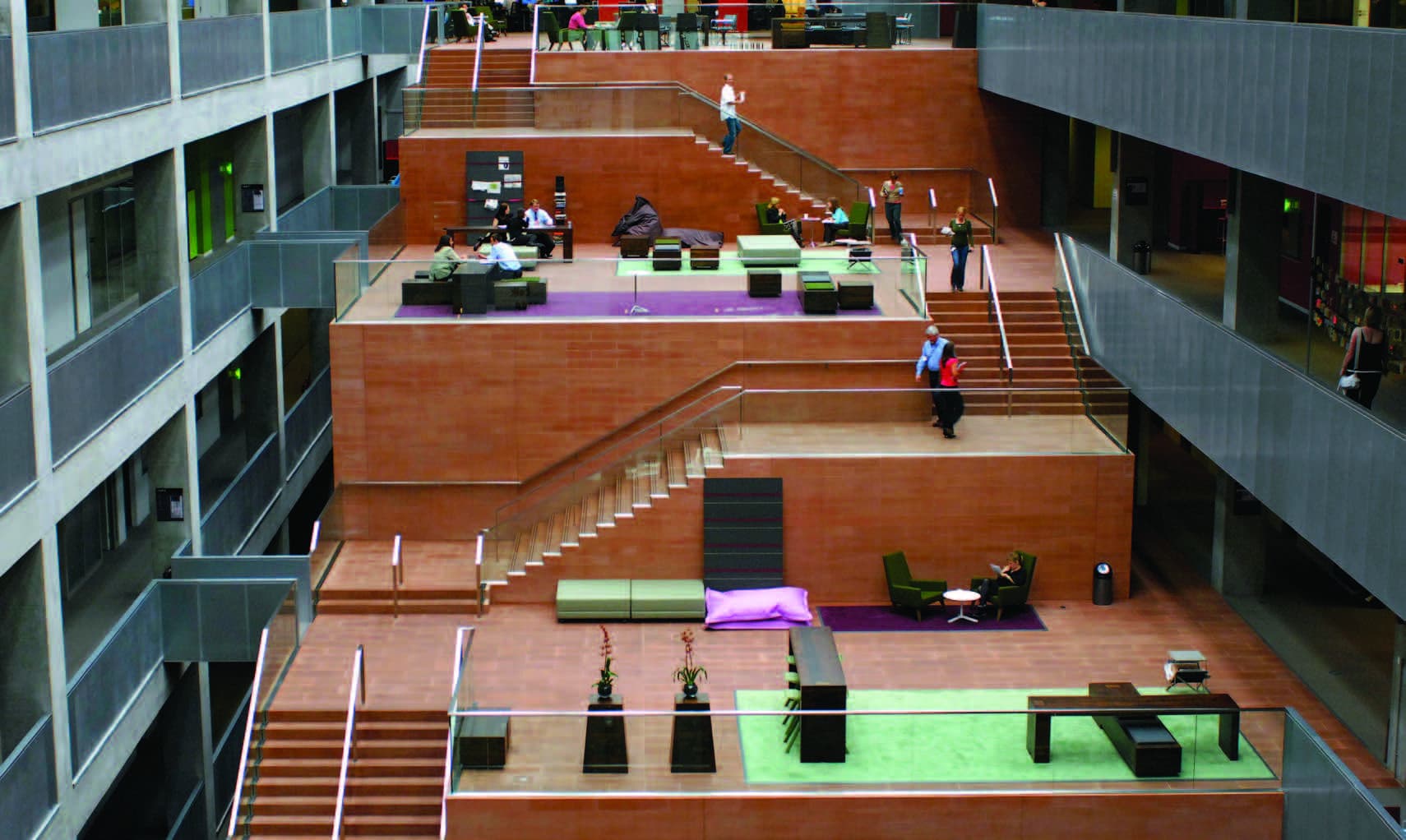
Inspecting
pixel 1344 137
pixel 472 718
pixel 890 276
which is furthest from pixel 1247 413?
pixel 472 718

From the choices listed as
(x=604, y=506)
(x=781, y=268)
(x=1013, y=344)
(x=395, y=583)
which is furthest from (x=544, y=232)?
(x=395, y=583)

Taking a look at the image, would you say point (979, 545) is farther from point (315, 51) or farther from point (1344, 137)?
point (315, 51)

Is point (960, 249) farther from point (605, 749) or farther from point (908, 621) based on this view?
point (605, 749)

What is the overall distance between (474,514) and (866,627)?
6729 mm

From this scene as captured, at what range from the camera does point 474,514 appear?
28.5 metres

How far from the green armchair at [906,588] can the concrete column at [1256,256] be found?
5.40 m

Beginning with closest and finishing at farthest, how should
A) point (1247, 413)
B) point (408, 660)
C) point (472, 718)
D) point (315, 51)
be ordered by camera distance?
point (472, 718)
point (1247, 413)
point (408, 660)
point (315, 51)

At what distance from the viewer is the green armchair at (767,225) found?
1362 inches

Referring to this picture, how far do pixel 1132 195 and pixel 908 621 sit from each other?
8.65 meters

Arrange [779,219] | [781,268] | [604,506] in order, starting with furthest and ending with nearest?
[779,219]
[781,268]
[604,506]

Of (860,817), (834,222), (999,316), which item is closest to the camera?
(860,817)

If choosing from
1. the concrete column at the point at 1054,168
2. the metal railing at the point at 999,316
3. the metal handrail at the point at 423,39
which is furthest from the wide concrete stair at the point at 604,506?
the concrete column at the point at 1054,168

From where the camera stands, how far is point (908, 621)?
84.0ft

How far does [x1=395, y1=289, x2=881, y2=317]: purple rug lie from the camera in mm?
28328
